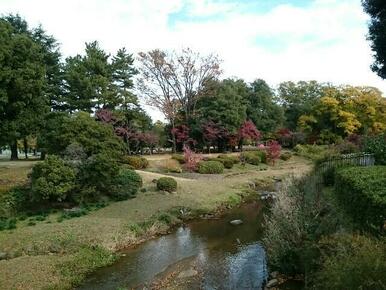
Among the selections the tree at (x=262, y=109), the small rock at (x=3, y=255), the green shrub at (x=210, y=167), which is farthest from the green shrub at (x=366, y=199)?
the tree at (x=262, y=109)

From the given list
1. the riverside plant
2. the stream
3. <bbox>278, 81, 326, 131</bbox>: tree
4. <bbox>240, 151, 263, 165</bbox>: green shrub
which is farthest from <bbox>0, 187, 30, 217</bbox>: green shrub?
<bbox>278, 81, 326, 131</bbox>: tree

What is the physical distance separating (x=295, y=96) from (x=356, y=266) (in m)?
66.3

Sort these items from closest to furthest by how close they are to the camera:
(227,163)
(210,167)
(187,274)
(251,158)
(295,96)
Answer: (187,274) < (210,167) < (227,163) < (251,158) < (295,96)

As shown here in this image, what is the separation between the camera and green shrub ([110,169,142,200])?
21719 millimetres

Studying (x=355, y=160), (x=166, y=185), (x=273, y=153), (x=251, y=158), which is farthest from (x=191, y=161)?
(x=355, y=160)

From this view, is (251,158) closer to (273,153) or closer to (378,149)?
(273,153)

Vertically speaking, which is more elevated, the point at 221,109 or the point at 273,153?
the point at 221,109

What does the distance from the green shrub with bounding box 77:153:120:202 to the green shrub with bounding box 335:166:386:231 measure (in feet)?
40.1

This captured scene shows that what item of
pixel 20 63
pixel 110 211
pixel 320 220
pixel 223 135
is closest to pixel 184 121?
pixel 223 135

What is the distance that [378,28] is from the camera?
677 inches

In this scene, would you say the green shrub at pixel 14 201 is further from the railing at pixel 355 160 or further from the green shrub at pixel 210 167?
the green shrub at pixel 210 167

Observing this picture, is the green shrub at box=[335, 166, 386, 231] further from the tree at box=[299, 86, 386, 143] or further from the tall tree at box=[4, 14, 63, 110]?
the tree at box=[299, 86, 386, 143]

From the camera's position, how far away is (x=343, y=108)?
5384 centimetres

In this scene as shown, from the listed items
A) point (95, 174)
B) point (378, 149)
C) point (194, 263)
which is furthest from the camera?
point (95, 174)
